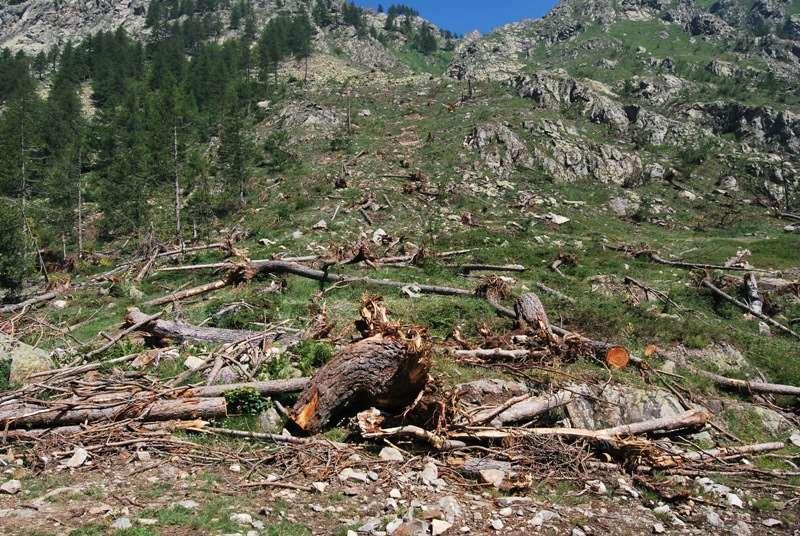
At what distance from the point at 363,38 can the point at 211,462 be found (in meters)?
116

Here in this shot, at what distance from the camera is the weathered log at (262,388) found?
27.0 ft

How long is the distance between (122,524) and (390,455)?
344 cm

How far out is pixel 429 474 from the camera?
262 inches

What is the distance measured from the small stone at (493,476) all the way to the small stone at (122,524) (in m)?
4.28

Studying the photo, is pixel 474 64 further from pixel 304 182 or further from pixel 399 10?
pixel 304 182

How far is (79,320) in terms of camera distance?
15938 millimetres

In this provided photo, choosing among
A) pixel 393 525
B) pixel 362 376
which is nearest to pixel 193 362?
pixel 362 376

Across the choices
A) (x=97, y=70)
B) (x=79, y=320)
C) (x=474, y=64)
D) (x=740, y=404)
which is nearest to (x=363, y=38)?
(x=474, y=64)

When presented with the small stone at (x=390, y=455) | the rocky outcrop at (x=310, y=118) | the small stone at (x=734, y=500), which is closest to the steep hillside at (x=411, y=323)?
the small stone at (x=734, y=500)

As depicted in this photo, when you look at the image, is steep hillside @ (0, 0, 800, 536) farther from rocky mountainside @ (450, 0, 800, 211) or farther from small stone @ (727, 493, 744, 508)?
rocky mountainside @ (450, 0, 800, 211)

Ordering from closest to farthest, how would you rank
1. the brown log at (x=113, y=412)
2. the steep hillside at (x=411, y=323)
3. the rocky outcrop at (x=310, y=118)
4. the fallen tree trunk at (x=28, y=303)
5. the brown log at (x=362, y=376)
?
the steep hillside at (x=411, y=323) < the brown log at (x=113, y=412) < the brown log at (x=362, y=376) < the fallen tree trunk at (x=28, y=303) < the rocky outcrop at (x=310, y=118)

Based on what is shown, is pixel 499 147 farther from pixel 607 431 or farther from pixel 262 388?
pixel 262 388

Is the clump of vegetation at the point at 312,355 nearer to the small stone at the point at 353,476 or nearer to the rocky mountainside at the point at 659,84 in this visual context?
the small stone at the point at 353,476

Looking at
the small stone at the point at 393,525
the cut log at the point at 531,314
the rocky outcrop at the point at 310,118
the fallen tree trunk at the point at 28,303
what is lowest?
the small stone at the point at 393,525
